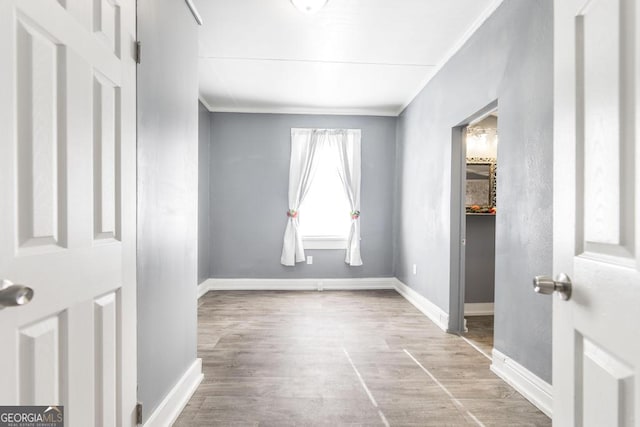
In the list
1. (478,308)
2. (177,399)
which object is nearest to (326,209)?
(478,308)

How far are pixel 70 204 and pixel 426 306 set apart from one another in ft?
11.3

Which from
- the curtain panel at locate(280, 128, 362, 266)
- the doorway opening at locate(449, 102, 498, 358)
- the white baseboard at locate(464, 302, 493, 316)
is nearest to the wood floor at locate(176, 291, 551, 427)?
the white baseboard at locate(464, 302, 493, 316)

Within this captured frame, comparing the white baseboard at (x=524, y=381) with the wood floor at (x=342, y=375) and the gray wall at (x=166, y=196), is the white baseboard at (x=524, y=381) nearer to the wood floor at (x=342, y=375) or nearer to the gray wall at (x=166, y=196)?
the wood floor at (x=342, y=375)

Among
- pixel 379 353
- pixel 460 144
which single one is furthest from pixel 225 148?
pixel 379 353

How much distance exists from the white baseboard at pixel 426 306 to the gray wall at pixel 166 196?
2248mm

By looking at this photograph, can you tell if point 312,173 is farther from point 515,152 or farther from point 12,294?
point 12,294

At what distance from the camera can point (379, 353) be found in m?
2.66

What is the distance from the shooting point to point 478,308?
12.4ft

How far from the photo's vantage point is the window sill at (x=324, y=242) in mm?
4922

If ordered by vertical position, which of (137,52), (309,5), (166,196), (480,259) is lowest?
(480,259)

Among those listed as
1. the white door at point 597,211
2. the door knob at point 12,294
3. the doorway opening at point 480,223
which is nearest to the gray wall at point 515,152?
the doorway opening at point 480,223

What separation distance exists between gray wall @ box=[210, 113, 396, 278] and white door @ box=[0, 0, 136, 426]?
352 centimetres

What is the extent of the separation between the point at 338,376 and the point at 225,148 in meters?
3.58

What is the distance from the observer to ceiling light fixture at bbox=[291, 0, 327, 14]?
90.4 inches
